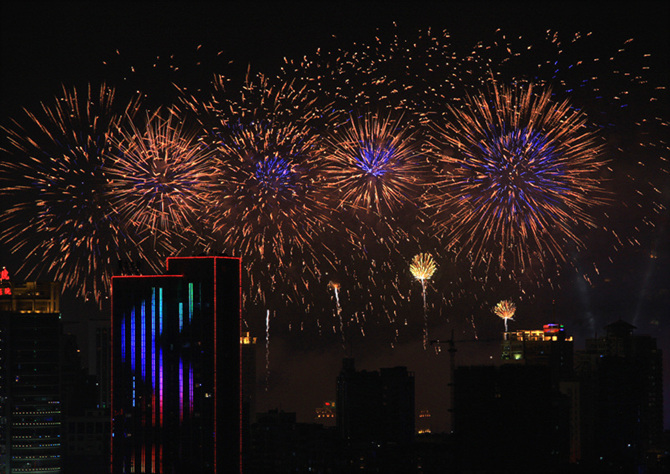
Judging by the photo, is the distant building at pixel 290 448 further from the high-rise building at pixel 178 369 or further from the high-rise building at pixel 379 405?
the high-rise building at pixel 178 369

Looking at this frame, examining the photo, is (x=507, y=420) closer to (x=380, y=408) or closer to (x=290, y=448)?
(x=290, y=448)

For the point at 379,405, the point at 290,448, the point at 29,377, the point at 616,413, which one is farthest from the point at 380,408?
the point at 29,377

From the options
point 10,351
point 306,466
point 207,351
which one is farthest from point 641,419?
point 10,351

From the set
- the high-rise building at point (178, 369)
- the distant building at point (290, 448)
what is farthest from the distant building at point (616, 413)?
the high-rise building at point (178, 369)

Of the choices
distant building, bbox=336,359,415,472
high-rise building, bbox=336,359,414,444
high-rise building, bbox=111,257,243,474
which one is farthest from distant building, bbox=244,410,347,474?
high-rise building, bbox=111,257,243,474

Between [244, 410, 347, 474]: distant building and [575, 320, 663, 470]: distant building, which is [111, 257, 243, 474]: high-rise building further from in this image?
[575, 320, 663, 470]: distant building

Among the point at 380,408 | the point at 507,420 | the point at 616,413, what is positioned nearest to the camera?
the point at 507,420
